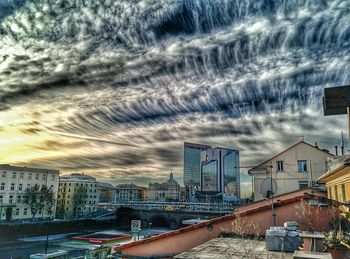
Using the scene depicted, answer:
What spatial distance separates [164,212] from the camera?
66.7 meters

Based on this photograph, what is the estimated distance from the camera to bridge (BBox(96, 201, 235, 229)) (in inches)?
2356

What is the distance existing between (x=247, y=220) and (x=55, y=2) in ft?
26.9

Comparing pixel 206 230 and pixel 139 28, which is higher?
pixel 139 28

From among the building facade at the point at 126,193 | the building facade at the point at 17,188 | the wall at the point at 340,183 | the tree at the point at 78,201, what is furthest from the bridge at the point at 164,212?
the building facade at the point at 126,193

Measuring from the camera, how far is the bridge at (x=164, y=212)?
59850mm

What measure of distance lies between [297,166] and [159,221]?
178 ft

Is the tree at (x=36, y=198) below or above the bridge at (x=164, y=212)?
above

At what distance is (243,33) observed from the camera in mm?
8703

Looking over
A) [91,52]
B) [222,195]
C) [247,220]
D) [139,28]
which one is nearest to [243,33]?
[139,28]

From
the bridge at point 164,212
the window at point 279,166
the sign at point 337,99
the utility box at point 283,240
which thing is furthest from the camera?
the bridge at point 164,212

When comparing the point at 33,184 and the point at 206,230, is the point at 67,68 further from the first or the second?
the point at 33,184

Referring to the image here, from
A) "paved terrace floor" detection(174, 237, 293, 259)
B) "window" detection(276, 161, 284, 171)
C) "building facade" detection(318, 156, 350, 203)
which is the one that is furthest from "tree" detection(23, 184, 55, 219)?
"paved terrace floor" detection(174, 237, 293, 259)

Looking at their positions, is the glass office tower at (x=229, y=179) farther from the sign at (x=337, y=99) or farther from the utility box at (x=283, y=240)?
the sign at (x=337, y=99)

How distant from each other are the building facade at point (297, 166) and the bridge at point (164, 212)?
28799mm
